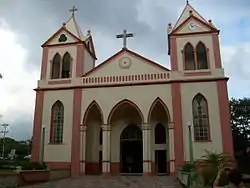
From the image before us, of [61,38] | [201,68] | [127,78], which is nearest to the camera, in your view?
[201,68]

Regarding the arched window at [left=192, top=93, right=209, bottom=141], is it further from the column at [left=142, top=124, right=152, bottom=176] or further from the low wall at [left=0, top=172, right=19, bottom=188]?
the low wall at [left=0, top=172, right=19, bottom=188]

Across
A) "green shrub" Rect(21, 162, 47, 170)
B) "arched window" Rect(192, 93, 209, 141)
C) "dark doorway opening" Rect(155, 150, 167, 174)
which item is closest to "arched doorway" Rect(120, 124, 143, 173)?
"dark doorway opening" Rect(155, 150, 167, 174)

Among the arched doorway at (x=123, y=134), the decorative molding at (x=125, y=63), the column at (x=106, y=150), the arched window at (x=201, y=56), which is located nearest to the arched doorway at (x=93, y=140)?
the arched doorway at (x=123, y=134)

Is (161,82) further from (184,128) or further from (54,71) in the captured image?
(54,71)

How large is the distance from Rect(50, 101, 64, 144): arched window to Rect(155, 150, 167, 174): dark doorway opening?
26.7ft

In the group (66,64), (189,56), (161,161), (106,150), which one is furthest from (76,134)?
(189,56)

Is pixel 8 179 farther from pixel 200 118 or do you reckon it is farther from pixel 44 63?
pixel 200 118

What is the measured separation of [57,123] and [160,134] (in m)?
8.82

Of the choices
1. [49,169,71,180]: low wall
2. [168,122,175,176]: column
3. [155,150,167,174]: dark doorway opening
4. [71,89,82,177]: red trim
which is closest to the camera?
[49,169,71,180]: low wall

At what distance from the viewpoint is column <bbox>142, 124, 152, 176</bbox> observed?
23.5 m

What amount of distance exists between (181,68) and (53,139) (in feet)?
39.8

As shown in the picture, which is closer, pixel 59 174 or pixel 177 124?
pixel 59 174

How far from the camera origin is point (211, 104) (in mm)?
23672

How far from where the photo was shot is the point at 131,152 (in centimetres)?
2712
